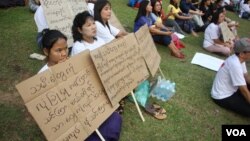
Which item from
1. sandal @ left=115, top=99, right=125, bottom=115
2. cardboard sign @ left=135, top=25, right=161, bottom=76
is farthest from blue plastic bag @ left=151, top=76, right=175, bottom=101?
sandal @ left=115, top=99, right=125, bottom=115

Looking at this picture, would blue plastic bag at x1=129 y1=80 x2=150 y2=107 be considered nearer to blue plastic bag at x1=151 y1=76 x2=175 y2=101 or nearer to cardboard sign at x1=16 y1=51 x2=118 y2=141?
blue plastic bag at x1=151 y1=76 x2=175 y2=101

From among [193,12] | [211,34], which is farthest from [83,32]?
[193,12]

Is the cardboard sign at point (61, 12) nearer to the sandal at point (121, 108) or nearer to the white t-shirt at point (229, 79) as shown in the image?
the sandal at point (121, 108)

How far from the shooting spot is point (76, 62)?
10.9 feet

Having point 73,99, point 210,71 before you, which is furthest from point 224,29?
point 73,99

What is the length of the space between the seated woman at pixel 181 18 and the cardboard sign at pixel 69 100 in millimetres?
5358

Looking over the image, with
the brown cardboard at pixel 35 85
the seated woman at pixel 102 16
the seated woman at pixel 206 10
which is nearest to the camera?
the brown cardboard at pixel 35 85

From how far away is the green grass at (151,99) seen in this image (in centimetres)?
396

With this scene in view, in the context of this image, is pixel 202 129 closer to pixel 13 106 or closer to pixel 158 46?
pixel 13 106

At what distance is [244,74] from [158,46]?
2641 millimetres

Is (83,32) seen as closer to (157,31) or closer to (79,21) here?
(79,21)

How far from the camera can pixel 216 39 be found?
7461 mm

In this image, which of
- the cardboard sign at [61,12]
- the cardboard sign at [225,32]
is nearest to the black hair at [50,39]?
the cardboard sign at [61,12]

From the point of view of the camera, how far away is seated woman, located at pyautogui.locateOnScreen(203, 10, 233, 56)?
23.8 feet
